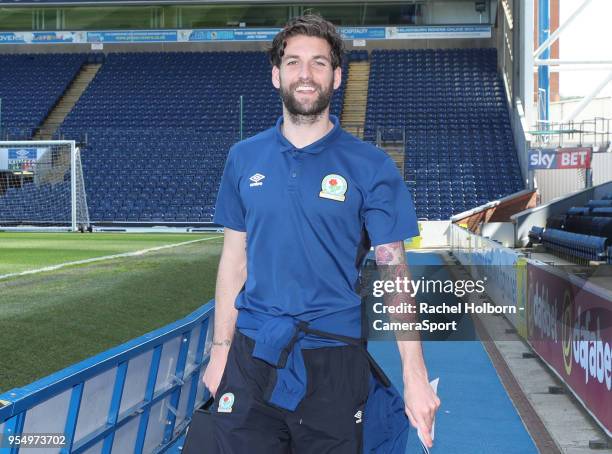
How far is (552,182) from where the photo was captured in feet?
121

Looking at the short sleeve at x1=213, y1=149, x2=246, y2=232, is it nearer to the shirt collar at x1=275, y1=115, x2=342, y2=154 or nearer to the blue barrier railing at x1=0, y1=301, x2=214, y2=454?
the shirt collar at x1=275, y1=115, x2=342, y2=154

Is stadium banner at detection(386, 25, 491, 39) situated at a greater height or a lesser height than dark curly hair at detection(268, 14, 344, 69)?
greater

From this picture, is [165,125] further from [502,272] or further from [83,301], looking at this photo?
[502,272]

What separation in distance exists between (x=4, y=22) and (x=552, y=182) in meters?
33.6

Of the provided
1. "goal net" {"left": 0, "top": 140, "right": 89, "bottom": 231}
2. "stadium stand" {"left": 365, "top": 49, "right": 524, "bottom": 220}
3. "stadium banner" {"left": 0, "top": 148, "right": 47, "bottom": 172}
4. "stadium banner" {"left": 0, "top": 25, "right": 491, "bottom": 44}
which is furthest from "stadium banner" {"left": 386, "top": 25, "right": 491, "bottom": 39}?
"stadium banner" {"left": 0, "top": 148, "right": 47, "bottom": 172}

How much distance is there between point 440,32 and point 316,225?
47767 millimetres

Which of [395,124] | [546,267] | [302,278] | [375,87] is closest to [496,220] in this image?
[395,124]

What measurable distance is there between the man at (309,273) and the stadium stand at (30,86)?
42.1 m

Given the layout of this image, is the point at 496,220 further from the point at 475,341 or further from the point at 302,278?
the point at 302,278

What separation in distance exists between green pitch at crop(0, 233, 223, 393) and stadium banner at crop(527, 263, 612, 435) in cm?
486

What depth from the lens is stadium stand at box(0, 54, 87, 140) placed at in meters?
45.0

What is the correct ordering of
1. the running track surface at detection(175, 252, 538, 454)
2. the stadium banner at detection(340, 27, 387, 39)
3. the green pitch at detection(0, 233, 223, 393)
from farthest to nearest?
the stadium banner at detection(340, 27, 387, 39) → the green pitch at detection(0, 233, 223, 393) → the running track surface at detection(175, 252, 538, 454)

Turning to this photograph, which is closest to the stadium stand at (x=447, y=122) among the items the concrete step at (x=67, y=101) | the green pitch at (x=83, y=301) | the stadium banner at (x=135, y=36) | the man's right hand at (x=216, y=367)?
the stadium banner at (x=135, y=36)

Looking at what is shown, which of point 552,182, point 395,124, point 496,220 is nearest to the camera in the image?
point 496,220
